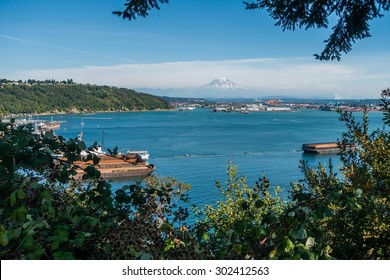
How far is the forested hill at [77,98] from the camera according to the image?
298ft

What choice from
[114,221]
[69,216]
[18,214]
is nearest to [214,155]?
[114,221]

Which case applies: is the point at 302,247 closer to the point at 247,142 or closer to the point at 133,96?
the point at 247,142

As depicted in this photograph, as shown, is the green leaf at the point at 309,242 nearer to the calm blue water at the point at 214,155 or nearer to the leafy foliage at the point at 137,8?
the leafy foliage at the point at 137,8

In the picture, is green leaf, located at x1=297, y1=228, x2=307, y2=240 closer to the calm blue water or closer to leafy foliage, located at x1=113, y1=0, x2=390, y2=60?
leafy foliage, located at x1=113, y1=0, x2=390, y2=60

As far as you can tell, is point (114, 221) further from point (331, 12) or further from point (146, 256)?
point (331, 12)

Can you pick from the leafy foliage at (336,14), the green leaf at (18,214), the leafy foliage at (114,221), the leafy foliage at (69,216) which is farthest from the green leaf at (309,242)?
the leafy foliage at (336,14)

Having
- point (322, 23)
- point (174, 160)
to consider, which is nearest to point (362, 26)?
point (322, 23)

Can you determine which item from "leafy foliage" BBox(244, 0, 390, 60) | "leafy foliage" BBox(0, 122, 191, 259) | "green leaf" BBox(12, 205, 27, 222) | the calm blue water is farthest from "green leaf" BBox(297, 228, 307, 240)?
the calm blue water

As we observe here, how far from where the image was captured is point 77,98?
10775 cm

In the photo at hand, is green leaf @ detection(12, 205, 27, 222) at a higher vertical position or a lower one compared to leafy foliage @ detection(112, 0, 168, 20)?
lower

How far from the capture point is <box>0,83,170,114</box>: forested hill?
9088cm

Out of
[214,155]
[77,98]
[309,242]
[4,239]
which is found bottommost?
[214,155]

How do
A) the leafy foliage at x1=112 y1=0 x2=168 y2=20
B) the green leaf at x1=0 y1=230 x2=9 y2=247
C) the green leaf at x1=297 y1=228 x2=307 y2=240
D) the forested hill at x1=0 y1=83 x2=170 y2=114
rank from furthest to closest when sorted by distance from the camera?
the forested hill at x1=0 y1=83 x2=170 y2=114
the leafy foliage at x1=112 y1=0 x2=168 y2=20
the green leaf at x1=297 y1=228 x2=307 y2=240
the green leaf at x1=0 y1=230 x2=9 y2=247

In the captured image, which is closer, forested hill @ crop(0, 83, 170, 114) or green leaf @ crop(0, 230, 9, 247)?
green leaf @ crop(0, 230, 9, 247)
